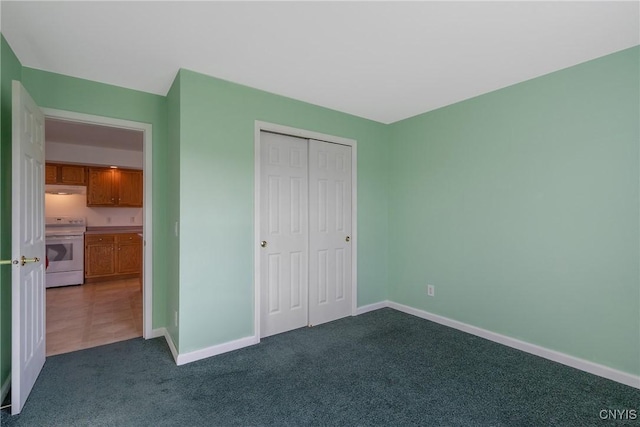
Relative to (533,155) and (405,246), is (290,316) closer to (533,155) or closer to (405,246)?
(405,246)

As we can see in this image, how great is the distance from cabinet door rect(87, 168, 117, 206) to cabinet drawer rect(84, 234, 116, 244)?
67 centimetres

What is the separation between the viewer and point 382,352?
270 cm

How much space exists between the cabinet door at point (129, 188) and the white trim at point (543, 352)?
5.67 m

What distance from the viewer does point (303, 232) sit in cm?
332

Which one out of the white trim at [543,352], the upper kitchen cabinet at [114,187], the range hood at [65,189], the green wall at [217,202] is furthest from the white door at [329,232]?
the range hood at [65,189]

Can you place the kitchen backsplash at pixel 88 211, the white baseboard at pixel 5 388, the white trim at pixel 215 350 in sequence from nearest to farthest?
the white baseboard at pixel 5 388 < the white trim at pixel 215 350 < the kitchen backsplash at pixel 88 211

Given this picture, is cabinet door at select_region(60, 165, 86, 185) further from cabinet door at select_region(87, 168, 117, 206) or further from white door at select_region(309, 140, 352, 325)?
white door at select_region(309, 140, 352, 325)

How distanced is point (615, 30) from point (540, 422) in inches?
100

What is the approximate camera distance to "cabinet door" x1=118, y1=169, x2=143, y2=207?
19.4 ft

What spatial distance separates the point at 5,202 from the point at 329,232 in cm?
274

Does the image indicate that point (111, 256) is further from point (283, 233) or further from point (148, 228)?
point (283, 233)

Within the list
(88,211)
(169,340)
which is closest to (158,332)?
(169,340)

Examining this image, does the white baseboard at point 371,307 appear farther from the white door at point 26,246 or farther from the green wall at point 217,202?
the white door at point 26,246

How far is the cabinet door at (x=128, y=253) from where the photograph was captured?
5.64 metres
